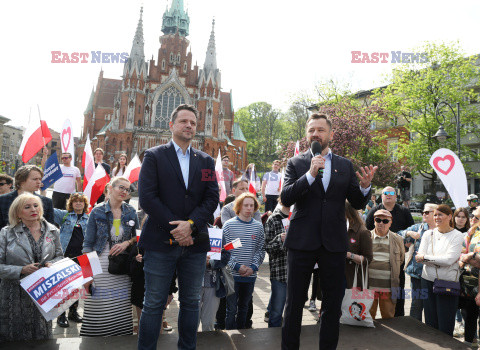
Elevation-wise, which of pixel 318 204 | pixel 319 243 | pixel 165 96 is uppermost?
pixel 165 96

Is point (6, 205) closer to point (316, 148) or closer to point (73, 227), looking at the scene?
point (73, 227)

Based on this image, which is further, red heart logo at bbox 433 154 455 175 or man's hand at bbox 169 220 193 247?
red heart logo at bbox 433 154 455 175

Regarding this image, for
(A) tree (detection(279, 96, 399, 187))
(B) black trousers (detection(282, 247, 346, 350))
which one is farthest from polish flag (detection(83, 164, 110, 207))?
(A) tree (detection(279, 96, 399, 187))

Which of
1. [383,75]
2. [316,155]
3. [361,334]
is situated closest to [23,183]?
[316,155]

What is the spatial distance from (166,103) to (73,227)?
51.0 metres

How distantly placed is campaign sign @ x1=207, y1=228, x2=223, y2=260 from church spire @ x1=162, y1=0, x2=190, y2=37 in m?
61.7

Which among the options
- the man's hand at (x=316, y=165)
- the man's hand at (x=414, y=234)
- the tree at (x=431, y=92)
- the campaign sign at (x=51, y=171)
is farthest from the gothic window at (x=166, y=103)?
the man's hand at (x=316, y=165)

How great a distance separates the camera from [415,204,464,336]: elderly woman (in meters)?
4.21

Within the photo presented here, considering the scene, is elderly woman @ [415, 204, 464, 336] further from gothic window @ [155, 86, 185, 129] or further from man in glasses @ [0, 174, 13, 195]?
gothic window @ [155, 86, 185, 129]

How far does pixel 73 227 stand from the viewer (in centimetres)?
538

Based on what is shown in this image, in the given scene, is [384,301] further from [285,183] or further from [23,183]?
[23,183]

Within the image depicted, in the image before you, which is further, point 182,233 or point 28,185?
point 28,185

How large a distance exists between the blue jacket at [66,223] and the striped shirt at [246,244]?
91.7 inches

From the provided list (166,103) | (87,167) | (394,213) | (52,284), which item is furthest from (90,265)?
(166,103)
